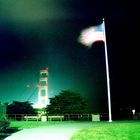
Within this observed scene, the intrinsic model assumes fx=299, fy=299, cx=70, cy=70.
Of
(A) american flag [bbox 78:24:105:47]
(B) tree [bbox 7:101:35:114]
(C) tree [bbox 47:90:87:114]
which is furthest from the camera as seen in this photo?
(B) tree [bbox 7:101:35:114]

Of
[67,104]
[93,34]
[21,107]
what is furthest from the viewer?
[21,107]

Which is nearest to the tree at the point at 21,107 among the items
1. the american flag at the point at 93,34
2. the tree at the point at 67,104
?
the tree at the point at 67,104

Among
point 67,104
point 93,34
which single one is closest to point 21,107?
point 67,104

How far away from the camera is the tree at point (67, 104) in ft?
223

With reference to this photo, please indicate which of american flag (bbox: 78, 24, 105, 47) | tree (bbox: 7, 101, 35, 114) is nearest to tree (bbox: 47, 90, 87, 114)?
tree (bbox: 7, 101, 35, 114)

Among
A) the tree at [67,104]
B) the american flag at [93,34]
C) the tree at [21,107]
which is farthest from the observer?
the tree at [21,107]

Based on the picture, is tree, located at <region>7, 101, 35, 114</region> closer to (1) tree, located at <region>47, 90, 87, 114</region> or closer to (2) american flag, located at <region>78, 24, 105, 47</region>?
(1) tree, located at <region>47, 90, 87, 114</region>

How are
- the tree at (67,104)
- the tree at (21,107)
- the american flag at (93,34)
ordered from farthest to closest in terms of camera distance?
the tree at (21,107) → the tree at (67,104) → the american flag at (93,34)

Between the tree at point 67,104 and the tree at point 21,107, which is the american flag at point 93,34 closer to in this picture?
the tree at point 67,104

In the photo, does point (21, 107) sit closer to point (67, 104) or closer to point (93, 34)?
point (67, 104)

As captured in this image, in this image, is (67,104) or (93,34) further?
(67,104)

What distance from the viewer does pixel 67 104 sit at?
70.7m

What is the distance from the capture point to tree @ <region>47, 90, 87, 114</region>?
6800cm

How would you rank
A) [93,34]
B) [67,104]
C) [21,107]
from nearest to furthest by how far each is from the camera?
[93,34] → [67,104] → [21,107]
